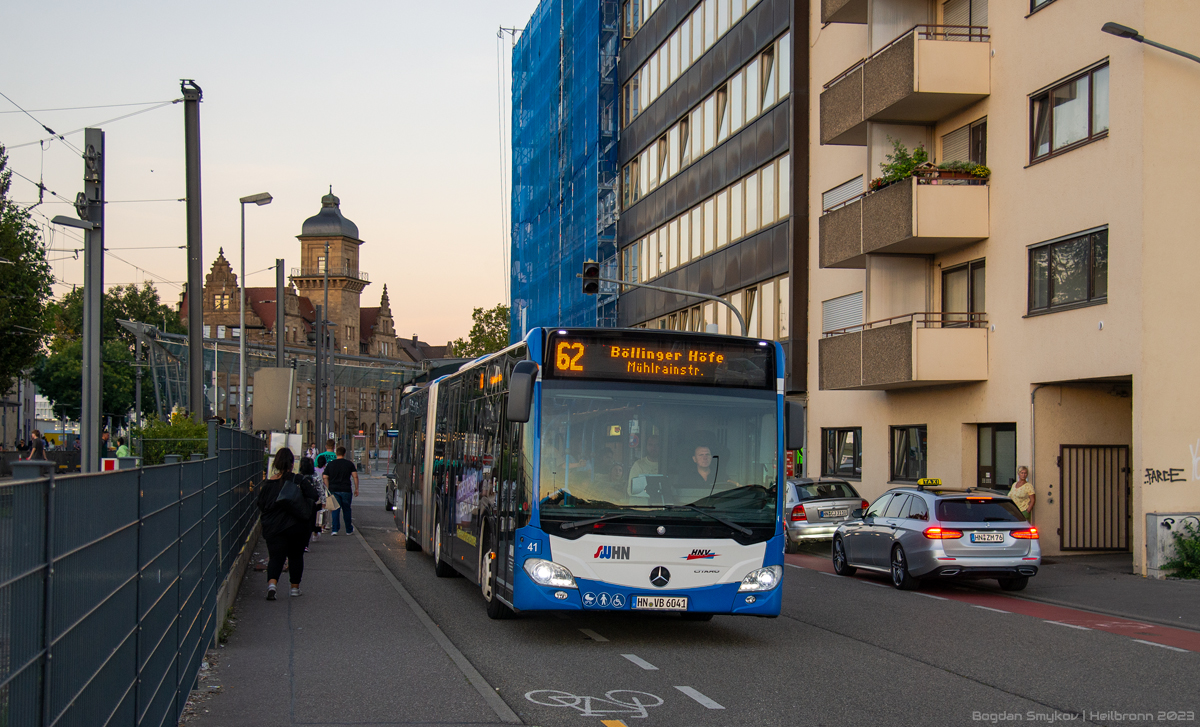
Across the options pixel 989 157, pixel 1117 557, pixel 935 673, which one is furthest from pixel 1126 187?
pixel 935 673

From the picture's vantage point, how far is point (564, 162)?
54.0 meters

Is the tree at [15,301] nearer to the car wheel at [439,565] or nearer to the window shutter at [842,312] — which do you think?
the window shutter at [842,312]

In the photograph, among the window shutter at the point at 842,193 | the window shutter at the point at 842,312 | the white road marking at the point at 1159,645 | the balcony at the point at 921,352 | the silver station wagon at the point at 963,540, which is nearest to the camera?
the white road marking at the point at 1159,645

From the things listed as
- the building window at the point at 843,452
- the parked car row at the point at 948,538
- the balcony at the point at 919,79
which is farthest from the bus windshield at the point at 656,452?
the building window at the point at 843,452

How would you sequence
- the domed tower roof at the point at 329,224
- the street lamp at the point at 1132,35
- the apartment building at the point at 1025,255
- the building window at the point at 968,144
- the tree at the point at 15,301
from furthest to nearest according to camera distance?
1. the domed tower roof at the point at 329,224
2. the tree at the point at 15,301
3. the building window at the point at 968,144
4. the apartment building at the point at 1025,255
5. the street lamp at the point at 1132,35

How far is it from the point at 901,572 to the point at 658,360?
7.38 metres

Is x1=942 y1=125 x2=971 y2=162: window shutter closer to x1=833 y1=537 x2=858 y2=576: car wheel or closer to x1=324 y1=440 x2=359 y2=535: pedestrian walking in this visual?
x1=833 y1=537 x2=858 y2=576: car wheel

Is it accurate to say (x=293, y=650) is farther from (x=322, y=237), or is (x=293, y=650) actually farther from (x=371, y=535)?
(x=322, y=237)

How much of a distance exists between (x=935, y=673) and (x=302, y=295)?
14588 cm

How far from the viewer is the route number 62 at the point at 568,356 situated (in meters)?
11.6

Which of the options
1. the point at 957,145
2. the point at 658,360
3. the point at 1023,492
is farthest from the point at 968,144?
the point at 658,360

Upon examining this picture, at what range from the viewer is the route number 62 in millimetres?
11641

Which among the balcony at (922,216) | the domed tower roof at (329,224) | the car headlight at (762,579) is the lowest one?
the car headlight at (762,579)

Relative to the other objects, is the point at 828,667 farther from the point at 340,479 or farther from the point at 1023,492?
the point at 340,479
